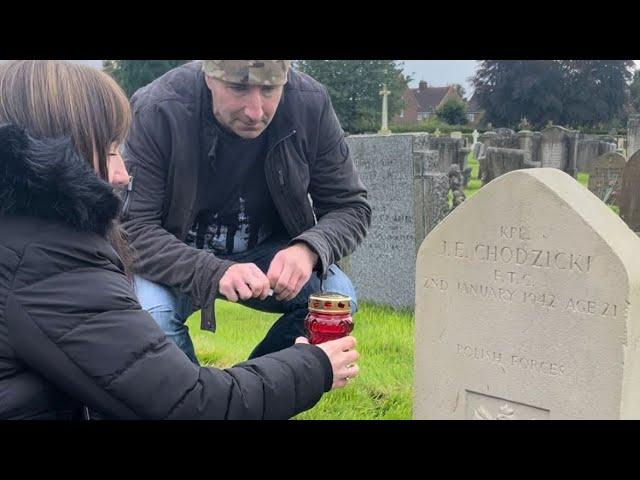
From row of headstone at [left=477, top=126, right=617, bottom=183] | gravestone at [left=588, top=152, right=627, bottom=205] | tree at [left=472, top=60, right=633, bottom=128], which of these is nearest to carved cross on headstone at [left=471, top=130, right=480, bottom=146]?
tree at [left=472, top=60, right=633, bottom=128]

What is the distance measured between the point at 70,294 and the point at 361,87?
2081 cm

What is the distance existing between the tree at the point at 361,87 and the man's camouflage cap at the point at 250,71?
58.3 ft

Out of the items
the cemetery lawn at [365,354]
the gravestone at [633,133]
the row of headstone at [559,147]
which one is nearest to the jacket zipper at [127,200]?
the cemetery lawn at [365,354]

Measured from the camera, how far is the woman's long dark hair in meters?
1.78

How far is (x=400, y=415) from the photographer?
3.62 meters

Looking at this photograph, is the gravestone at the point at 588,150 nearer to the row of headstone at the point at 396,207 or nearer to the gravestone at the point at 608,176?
the gravestone at the point at 608,176

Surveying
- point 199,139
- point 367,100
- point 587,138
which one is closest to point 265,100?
point 199,139

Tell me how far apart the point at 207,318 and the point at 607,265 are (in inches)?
59.5

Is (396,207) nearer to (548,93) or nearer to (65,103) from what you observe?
(65,103)

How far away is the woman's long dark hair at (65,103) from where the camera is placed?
5.85ft

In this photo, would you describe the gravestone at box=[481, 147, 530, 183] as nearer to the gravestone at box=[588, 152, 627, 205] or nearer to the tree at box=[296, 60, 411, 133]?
the gravestone at box=[588, 152, 627, 205]

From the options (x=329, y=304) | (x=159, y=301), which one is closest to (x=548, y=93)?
(x=159, y=301)

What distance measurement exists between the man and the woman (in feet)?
3.13

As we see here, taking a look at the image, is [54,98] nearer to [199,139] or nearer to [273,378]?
[273,378]
